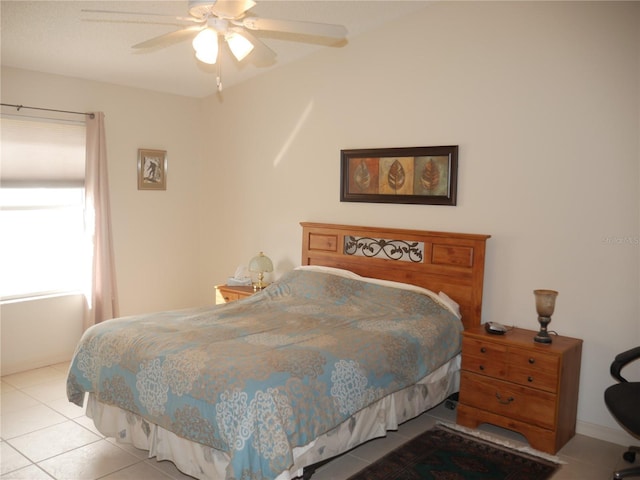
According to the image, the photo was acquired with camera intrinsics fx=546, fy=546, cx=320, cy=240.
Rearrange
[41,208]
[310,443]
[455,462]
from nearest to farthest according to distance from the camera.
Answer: [310,443], [455,462], [41,208]

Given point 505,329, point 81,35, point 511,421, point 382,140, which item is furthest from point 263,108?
point 511,421

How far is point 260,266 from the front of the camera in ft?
16.0

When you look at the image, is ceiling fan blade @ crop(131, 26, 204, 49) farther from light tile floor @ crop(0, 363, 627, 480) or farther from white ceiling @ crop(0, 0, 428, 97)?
light tile floor @ crop(0, 363, 627, 480)

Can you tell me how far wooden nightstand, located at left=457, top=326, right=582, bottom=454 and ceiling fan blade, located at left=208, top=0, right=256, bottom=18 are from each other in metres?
2.32

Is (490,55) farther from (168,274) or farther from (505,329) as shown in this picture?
(168,274)

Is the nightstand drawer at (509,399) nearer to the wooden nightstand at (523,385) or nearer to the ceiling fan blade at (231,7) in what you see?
the wooden nightstand at (523,385)

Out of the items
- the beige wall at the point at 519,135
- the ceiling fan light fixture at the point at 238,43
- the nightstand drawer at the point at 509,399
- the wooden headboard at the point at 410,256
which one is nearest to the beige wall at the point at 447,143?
the beige wall at the point at 519,135

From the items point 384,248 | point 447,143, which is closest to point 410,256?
point 384,248

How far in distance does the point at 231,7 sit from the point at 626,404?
107 inches

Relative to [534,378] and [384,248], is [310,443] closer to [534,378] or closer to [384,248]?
[534,378]

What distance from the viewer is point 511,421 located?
330 cm

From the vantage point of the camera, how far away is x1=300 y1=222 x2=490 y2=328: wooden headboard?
12.6 ft

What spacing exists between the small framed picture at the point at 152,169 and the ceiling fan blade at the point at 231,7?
9.98ft

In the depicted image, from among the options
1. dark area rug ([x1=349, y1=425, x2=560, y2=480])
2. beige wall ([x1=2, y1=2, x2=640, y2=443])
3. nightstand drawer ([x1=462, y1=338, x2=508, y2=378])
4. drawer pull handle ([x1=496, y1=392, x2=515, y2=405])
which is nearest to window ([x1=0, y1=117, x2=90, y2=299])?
beige wall ([x1=2, y1=2, x2=640, y2=443])
